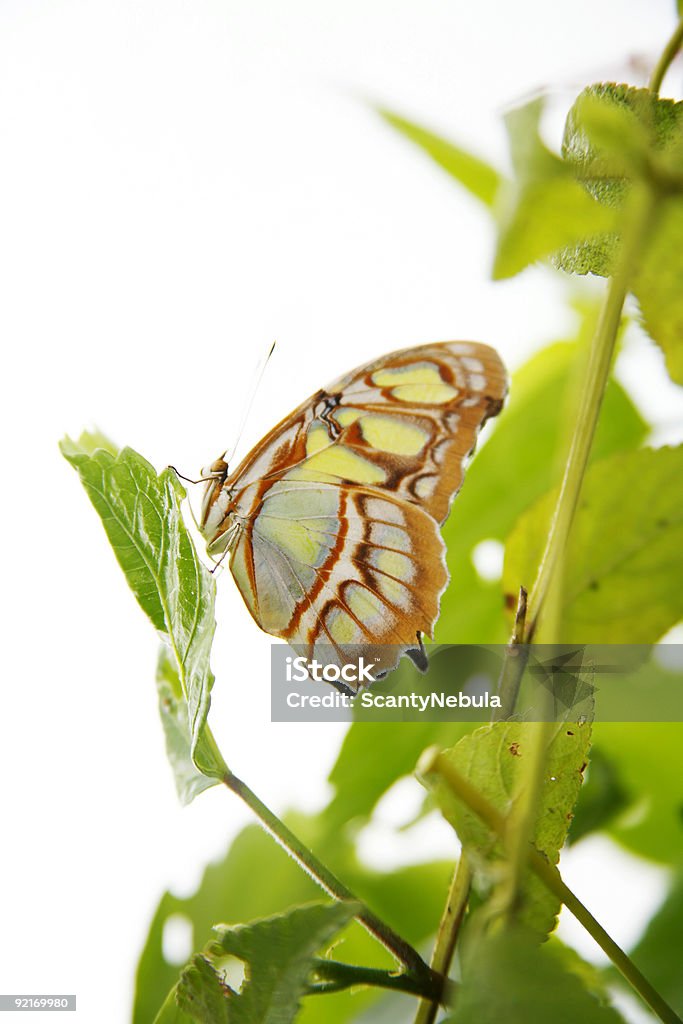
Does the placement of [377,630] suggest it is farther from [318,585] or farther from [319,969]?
[319,969]

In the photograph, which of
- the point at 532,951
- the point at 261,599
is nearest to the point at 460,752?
the point at 532,951

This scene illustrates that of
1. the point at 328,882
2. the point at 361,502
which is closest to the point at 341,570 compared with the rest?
the point at 361,502

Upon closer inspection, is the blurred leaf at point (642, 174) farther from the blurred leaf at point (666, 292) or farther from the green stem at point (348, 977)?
the green stem at point (348, 977)

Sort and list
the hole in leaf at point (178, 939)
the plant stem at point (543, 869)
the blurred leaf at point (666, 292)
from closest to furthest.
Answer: the plant stem at point (543, 869) < the blurred leaf at point (666, 292) < the hole in leaf at point (178, 939)

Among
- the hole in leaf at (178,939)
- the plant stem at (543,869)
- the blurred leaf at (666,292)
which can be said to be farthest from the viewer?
the hole in leaf at (178,939)

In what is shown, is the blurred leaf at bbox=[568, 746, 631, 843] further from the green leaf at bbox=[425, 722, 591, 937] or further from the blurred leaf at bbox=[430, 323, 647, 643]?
the green leaf at bbox=[425, 722, 591, 937]

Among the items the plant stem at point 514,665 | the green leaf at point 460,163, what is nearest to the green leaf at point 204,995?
the plant stem at point 514,665

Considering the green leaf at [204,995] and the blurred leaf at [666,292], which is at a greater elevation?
the blurred leaf at [666,292]
